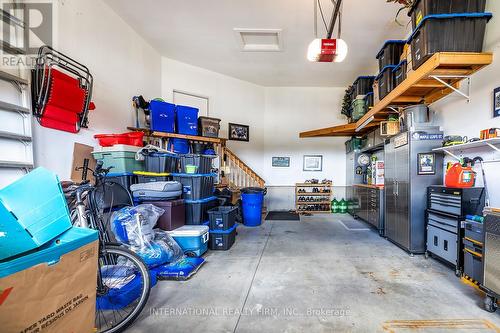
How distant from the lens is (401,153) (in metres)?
3.70

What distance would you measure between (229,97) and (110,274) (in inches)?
228

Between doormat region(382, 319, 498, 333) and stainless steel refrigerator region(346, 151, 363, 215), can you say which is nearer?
doormat region(382, 319, 498, 333)

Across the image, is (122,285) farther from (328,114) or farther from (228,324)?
(328,114)

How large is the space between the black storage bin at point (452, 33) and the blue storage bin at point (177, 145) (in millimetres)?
4230

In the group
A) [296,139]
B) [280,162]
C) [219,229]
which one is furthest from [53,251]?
[296,139]

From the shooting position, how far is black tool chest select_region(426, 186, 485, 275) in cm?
270

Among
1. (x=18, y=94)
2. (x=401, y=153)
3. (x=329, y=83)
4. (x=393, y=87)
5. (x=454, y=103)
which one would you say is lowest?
(x=401, y=153)

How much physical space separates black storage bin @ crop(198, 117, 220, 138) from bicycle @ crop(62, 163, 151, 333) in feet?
10.2

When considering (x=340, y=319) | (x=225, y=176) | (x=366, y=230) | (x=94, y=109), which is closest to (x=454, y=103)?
(x=366, y=230)

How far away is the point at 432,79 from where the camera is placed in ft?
9.98

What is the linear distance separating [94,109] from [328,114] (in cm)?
659

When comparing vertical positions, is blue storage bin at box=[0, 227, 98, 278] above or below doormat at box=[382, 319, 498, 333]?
above

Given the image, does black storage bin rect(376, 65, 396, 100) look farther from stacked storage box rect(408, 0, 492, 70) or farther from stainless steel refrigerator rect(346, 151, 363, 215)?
stainless steel refrigerator rect(346, 151, 363, 215)

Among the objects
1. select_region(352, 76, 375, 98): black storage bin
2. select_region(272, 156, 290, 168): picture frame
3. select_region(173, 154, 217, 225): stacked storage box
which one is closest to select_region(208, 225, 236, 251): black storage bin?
select_region(173, 154, 217, 225): stacked storage box
